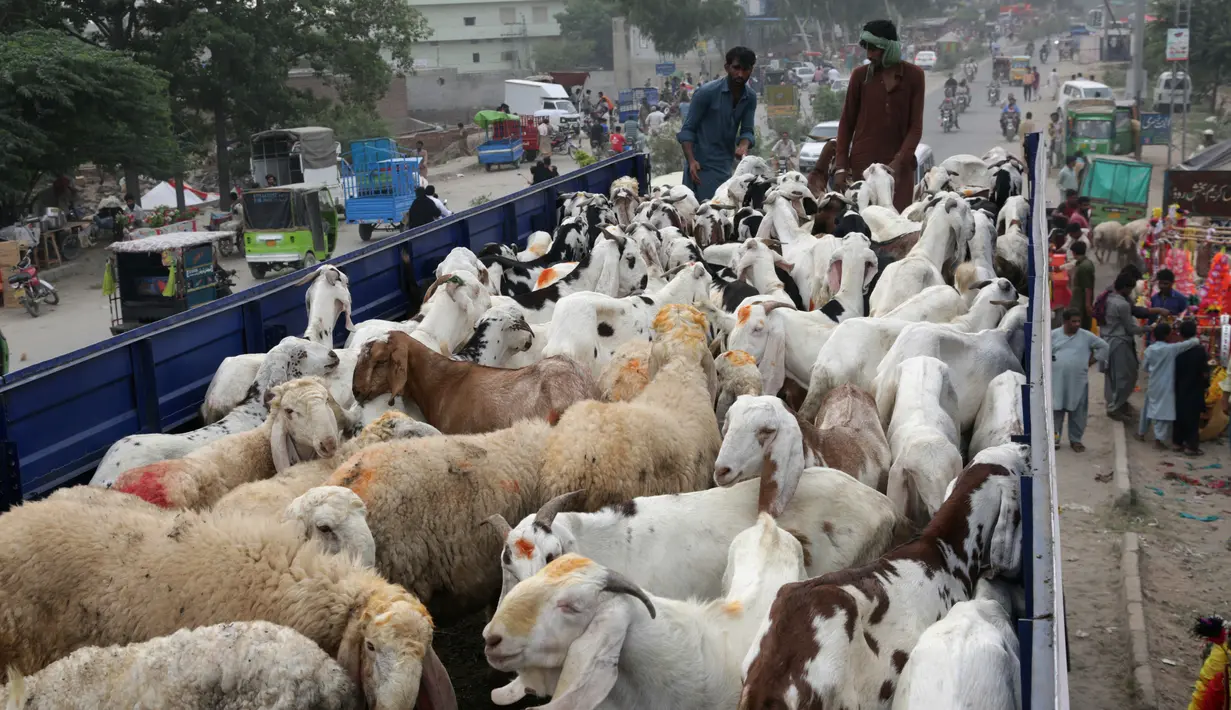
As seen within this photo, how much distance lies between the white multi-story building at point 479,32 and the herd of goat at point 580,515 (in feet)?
217

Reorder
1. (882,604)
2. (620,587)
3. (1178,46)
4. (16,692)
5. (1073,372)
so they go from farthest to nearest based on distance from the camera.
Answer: (1178,46), (1073,372), (882,604), (620,587), (16,692)

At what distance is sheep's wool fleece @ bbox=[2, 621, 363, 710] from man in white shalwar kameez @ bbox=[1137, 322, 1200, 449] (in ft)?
34.3

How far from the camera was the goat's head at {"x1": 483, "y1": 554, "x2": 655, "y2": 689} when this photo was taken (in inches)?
109

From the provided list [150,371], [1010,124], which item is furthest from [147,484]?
[1010,124]

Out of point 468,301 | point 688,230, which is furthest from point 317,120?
point 468,301

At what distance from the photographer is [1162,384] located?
37.4 feet

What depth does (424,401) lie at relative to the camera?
5402 mm


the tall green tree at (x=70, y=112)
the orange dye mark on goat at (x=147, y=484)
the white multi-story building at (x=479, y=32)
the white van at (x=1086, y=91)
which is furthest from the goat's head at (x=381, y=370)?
the white multi-story building at (x=479, y=32)

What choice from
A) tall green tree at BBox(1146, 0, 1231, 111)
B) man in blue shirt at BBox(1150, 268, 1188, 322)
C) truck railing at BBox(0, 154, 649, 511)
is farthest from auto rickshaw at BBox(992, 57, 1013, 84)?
truck railing at BBox(0, 154, 649, 511)

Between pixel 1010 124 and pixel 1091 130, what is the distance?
8146 mm

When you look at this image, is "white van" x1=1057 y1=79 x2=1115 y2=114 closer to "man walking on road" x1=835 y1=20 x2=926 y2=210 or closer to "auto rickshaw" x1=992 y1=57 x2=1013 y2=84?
"man walking on road" x1=835 y1=20 x2=926 y2=210

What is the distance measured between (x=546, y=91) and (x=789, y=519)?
4357cm

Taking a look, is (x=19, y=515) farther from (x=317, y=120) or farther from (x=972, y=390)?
(x=317, y=120)

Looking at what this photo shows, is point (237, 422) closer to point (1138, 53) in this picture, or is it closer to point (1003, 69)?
point (1138, 53)
